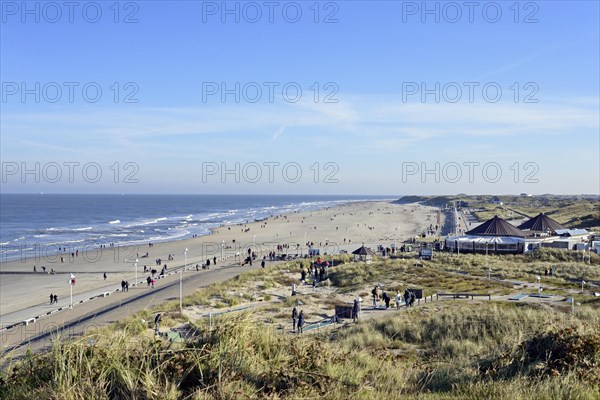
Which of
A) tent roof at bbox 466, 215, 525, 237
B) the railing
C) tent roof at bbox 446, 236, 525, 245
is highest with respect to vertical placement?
tent roof at bbox 466, 215, 525, 237

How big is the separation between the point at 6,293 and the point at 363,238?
44.4 m

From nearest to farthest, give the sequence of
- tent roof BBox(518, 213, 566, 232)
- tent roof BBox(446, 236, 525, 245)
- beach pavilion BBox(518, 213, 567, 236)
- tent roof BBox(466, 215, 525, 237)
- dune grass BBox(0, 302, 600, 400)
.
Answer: dune grass BBox(0, 302, 600, 400), tent roof BBox(446, 236, 525, 245), tent roof BBox(466, 215, 525, 237), beach pavilion BBox(518, 213, 567, 236), tent roof BBox(518, 213, 566, 232)

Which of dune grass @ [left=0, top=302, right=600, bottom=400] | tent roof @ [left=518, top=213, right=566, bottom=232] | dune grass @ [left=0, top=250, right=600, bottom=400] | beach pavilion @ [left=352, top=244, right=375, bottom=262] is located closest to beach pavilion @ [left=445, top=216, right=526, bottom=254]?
tent roof @ [left=518, top=213, right=566, bottom=232]

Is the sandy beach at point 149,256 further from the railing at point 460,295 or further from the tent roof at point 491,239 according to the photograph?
the railing at point 460,295

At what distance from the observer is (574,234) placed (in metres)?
40.4

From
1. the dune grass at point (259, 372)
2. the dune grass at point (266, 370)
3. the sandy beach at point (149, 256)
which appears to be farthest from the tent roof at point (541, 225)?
the dune grass at point (259, 372)

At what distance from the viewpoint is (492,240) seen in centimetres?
3828

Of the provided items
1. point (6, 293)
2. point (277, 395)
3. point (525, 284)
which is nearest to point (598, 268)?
point (525, 284)

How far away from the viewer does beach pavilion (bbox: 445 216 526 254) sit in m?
37.7

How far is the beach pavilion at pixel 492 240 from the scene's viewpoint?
1483 inches

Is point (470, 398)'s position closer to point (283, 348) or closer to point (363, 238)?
point (283, 348)

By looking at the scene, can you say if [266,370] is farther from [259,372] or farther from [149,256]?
[149,256]

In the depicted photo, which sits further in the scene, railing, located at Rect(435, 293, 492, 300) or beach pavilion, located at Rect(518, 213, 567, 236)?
beach pavilion, located at Rect(518, 213, 567, 236)

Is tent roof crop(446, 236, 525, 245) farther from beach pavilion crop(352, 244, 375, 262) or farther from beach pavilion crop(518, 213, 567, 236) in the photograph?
beach pavilion crop(352, 244, 375, 262)
